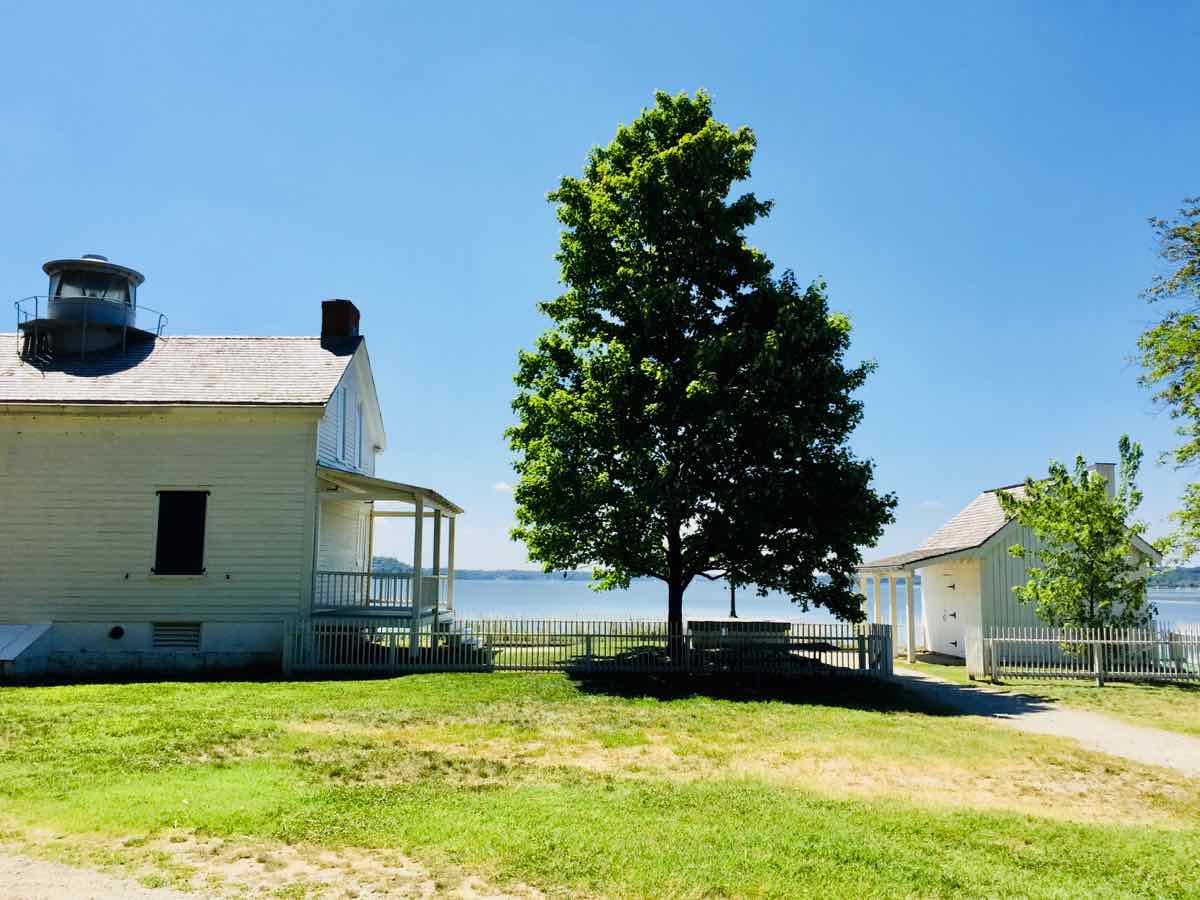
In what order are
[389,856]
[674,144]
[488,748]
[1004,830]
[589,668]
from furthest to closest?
[674,144]
[589,668]
[488,748]
[1004,830]
[389,856]

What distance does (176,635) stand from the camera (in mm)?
18438

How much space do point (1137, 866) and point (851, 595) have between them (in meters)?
12.2

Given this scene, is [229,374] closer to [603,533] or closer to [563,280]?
[563,280]

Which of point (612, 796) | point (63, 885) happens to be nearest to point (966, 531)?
point (612, 796)

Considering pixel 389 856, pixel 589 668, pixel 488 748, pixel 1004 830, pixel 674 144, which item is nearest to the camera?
pixel 389 856

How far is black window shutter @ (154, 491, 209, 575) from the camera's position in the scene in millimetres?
18547

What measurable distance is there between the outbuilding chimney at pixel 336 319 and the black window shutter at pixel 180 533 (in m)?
5.84

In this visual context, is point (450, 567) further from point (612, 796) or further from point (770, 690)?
point (612, 796)

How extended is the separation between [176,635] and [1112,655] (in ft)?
67.0

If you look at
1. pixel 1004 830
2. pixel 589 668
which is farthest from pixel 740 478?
pixel 1004 830

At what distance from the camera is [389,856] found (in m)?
6.46

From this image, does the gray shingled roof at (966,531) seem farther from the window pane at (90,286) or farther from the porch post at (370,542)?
the window pane at (90,286)

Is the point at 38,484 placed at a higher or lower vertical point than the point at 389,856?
higher

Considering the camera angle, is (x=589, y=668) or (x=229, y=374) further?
(x=229, y=374)
